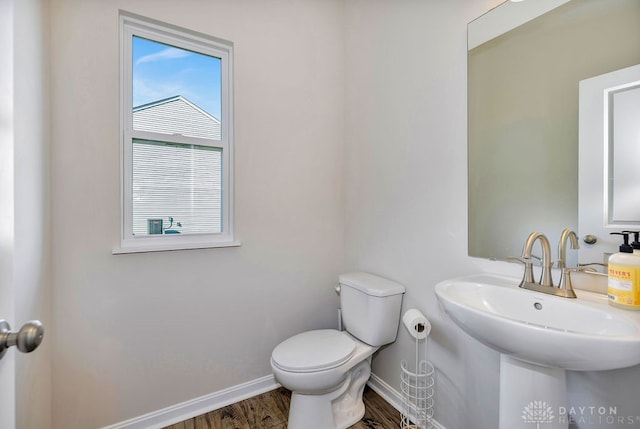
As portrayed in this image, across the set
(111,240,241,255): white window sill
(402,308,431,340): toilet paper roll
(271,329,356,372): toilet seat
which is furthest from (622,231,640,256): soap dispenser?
(111,240,241,255): white window sill

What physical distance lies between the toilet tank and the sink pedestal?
2.22 ft

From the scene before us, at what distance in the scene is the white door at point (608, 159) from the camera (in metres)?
0.86

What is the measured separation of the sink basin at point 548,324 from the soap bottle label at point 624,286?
29mm

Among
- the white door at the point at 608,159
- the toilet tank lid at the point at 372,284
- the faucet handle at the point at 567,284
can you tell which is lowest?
the toilet tank lid at the point at 372,284

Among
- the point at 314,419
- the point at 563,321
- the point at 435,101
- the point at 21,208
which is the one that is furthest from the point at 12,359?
the point at 435,101

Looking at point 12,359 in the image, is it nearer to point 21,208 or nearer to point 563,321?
point 21,208

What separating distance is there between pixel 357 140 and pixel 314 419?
65.6 inches

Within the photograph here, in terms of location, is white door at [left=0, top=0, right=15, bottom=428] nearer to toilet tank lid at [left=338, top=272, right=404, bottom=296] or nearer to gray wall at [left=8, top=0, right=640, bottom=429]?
gray wall at [left=8, top=0, right=640, bottom=429]

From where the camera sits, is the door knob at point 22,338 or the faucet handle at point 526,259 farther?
the faucet handle at point 526,259

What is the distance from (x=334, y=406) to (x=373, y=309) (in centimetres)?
→ 57

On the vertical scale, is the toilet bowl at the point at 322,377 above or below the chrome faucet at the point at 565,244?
below

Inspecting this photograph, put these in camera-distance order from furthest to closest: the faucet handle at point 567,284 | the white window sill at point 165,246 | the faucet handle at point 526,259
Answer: the white window sill at point 165,246 → the faucet handle at point 526,259 → the faucet handle at point 567,284

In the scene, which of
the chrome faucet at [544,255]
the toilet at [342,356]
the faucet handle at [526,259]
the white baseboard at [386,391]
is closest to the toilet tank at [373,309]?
the toilet at [342,356]

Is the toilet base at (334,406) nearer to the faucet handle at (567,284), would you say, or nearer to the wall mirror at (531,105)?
the wall mirror at (531,105)
